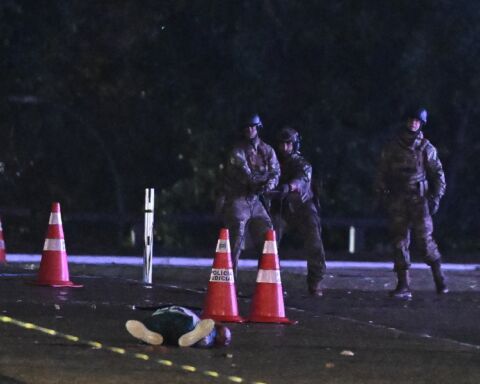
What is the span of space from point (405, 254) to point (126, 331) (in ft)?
19.7

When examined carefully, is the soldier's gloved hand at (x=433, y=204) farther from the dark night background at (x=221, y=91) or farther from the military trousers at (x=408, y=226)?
the dark night background at (x=221, y=91)

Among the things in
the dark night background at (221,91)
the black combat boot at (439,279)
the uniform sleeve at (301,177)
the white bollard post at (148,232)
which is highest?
the dark night background at (221,91)

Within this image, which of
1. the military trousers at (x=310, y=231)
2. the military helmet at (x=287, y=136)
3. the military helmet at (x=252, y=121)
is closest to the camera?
the military helmet at (x=252, y=121)

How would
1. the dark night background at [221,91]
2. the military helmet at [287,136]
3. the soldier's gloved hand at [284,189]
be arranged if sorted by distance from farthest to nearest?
the dark night background at [221,91] → the military helmet at [287,136] → the soldier's gloved hand at [284,189]

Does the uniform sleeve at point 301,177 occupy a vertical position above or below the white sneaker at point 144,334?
above

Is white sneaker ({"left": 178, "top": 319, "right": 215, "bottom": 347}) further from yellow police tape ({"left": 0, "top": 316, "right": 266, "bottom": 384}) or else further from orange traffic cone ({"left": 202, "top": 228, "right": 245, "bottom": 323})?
orange traffic cone ({"left": 202, "top": 228, "right": 245, "bottom": 323})

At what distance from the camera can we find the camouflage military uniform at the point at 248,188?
53.8ft

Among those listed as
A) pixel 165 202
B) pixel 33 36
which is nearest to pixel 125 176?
pixel 165 202

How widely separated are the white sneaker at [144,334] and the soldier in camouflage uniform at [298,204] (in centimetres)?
570

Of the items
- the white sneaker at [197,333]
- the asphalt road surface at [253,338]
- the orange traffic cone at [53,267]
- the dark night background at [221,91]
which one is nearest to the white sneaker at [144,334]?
the asphalt road surface at [253,338]

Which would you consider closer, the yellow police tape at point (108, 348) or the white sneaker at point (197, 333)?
the yellow police tape at point (108, 348)

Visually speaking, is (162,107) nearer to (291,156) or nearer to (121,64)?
(121,64)

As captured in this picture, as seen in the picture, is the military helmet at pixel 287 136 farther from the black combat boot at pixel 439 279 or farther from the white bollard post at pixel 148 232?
the black combat boot at pixel 439 279

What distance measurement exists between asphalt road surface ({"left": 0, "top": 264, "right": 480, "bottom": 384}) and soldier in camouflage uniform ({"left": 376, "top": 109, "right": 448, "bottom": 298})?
483 mm
